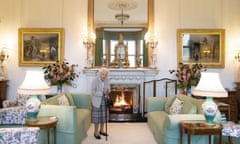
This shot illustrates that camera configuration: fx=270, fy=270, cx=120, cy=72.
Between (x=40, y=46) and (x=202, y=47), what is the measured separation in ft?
15.8

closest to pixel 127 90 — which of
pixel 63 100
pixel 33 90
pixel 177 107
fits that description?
pixel 63 100

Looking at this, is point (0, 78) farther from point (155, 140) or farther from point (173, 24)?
point (173, 24)

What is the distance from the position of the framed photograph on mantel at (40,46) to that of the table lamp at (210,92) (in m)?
4.92

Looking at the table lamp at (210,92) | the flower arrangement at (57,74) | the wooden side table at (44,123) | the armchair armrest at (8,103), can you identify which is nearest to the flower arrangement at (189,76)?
the table lamp at (210,92)

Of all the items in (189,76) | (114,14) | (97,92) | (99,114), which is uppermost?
(114,14)

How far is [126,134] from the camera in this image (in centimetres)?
598

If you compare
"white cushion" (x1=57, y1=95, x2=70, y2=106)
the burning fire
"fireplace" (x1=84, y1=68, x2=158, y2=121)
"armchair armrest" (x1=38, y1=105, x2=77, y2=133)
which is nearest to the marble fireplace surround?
"fireplace" (x1=84, y1=68, x2=158, y2=121)

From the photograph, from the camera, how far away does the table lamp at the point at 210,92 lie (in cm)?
391

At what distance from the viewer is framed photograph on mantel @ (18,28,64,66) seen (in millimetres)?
7949

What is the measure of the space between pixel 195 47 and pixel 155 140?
11.8 feet

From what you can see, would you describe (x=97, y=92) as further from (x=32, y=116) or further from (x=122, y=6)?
(x=122, y=6)

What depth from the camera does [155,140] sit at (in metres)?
5.48

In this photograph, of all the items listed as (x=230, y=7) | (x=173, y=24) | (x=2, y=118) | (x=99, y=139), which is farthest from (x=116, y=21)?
(x=2, y=118)

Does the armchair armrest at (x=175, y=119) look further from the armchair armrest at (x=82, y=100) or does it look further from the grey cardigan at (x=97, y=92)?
the armchair armrest at (x=82, y=100)
